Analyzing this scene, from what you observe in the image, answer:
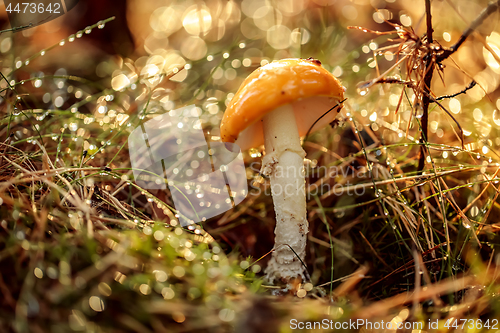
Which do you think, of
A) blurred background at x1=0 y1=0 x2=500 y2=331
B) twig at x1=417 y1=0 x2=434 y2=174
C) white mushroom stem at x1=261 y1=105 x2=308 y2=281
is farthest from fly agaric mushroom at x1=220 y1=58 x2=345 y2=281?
twig at x1=417 y1=0 x2=434 y2=174

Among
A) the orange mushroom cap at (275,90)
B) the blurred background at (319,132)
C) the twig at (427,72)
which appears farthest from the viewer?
the blurred background at (319,132)

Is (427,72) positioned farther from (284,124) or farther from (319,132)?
(319,132)

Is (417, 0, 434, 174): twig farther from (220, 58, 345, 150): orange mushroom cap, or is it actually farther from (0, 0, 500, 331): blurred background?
(220, 58, 345, 150): orange mushroom cap

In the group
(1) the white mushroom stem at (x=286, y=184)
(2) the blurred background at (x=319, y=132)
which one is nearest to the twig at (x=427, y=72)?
(2) the blurred background at (x=319, y=132)

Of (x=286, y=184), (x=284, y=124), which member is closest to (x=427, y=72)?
(x=284, y=124)

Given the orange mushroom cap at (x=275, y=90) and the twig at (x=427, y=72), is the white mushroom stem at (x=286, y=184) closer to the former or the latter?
the orange mushroom cap at (x=275, y=90)

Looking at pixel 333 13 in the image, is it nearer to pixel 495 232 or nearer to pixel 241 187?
pixel 241 187

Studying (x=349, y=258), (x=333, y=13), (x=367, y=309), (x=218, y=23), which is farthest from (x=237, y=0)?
(x=367, y=309)
